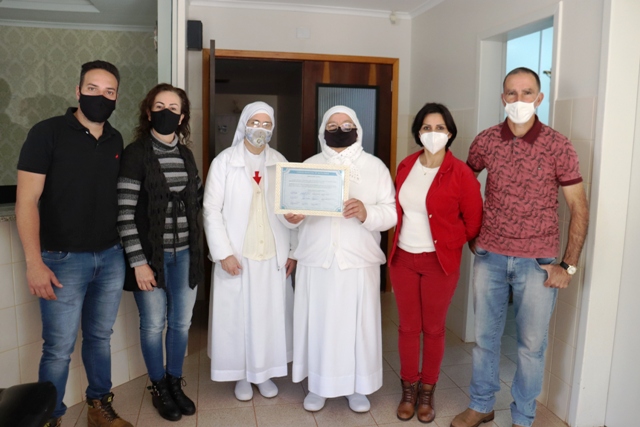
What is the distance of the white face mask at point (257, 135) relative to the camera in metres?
2.55

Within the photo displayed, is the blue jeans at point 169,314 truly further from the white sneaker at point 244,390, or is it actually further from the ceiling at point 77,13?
the ceiling at point 77,13

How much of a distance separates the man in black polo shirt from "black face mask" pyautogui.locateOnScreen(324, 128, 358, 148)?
0.94 metres

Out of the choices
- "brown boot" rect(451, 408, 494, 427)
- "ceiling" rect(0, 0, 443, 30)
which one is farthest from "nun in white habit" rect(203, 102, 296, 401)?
"ceiling" rect(0, 0, 443, 30)

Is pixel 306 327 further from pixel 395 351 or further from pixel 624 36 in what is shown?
pixel 624 36

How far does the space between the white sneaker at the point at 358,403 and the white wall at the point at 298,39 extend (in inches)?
93.4

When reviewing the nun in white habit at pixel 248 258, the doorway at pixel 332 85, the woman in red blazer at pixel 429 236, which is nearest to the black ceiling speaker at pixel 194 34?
the doorway at pixel 332 85

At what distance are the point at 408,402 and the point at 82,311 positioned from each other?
5.24ft

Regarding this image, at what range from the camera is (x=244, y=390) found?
2.79 meters

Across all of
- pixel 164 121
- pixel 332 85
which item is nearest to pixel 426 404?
pixel 164 121

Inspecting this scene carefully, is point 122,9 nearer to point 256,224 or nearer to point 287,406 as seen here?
point 256,224

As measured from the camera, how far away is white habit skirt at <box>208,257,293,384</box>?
2.65 m

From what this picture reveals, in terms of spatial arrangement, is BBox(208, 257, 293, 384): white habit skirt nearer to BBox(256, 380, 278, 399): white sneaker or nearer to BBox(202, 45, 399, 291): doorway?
BBox(256, 380, 278, 399): white sneaker

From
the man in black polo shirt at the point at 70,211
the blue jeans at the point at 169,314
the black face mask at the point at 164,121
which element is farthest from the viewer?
the blue jeans at the point at 169,314

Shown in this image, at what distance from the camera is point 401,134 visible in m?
4.59
